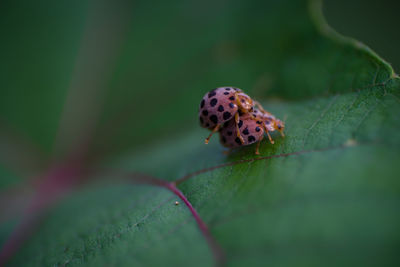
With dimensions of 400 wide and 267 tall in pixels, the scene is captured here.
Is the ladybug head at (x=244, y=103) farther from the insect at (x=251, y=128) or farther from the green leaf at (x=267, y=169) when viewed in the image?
the green leaf at (x=267, y=169)

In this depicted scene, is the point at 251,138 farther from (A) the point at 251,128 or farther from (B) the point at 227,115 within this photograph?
(B) the point at 227,115

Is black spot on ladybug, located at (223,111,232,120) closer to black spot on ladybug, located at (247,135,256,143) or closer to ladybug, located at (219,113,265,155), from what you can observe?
ladybug, located at (219,113,265,155)

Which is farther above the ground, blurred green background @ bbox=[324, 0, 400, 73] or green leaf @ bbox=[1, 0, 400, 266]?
blurred green background @ bbox=[324, 0, 400, 73]

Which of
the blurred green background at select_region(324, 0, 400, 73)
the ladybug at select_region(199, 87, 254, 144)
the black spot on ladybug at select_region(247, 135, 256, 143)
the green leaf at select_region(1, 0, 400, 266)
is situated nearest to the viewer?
the green leaf at select_region(1, 0, 400, 266)

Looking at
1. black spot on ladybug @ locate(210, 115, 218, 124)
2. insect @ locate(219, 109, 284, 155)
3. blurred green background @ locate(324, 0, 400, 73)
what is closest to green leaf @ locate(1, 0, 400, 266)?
insect @ locate(219, 109, 284, 155)

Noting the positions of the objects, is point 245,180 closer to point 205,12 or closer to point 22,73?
point 205,12

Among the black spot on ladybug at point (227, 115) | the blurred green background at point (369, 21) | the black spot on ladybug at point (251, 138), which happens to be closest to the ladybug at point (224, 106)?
the black spot on ladybug at point (227, 115)

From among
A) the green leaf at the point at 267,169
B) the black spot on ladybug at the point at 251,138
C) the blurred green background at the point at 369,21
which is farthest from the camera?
the blurred green background at the point at 369,21
